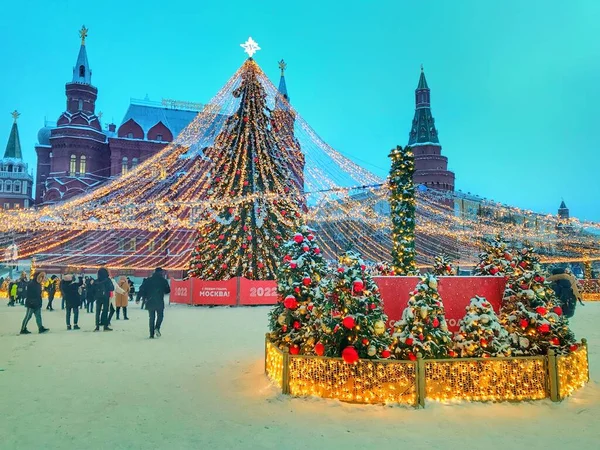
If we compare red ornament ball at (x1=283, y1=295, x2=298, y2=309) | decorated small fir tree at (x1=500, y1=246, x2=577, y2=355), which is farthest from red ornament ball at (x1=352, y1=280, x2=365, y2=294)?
decorated small fir tree at (x1=500, y1=246, x2=577, y2=355)

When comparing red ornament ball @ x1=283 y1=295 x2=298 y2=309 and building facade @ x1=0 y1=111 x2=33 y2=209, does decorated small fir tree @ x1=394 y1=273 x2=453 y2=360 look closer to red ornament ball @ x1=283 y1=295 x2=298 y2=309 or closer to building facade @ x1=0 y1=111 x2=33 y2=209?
red ornament ball @ x1=283 y1=295 x2=298 y2=309

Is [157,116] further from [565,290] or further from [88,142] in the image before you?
[565,290]

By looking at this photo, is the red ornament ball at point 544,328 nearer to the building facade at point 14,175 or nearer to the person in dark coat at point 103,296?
the person in dark coat at point 103,296

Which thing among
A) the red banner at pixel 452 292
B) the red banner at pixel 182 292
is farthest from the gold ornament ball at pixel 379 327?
the red banner at pixel 182 292

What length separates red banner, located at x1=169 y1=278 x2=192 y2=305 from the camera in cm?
2406

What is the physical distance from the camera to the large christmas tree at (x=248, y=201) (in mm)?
23672

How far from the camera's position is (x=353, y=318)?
6469mm

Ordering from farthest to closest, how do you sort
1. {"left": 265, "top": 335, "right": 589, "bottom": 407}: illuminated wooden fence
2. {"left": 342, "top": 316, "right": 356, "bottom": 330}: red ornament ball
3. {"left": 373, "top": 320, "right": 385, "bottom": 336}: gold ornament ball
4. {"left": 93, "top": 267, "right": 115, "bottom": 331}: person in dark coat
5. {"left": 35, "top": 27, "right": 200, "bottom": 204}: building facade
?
{"left": 35, "top": 27, "right": 200, "bottom": 204}: building facade, {"left": 93, "top": 267, "right": 115, "bottom": 331}: person in dark coat, {"left": 373, "top": 320, "right": 385, "bottom": 336}: gold ornament ball, {"left": 342, "top": 316, "right": 356, "bottom": 330}: red ornament ball, {"left": 265, "top": 335, "right": 589, "bottom": 407}: illuminated wooden fence

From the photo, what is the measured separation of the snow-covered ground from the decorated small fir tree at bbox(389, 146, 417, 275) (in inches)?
300

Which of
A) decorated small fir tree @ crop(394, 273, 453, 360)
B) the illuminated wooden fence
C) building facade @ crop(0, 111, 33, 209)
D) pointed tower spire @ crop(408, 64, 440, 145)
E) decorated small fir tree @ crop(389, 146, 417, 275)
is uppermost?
pointed tower spire @ crop(408, 64, 440, 145)

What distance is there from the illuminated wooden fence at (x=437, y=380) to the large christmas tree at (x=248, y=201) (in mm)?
17120

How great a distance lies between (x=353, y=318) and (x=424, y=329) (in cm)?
104

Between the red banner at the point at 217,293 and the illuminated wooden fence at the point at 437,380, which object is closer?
the illuminated wooden fence at the point at 437,380

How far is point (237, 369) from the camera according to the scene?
27.5ft
